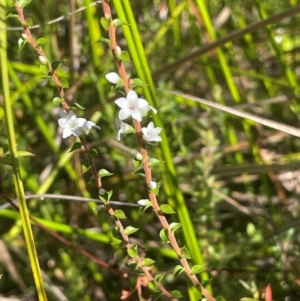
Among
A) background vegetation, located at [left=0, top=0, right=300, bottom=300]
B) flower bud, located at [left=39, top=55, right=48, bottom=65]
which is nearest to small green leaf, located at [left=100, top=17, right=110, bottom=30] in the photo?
flower bud, located at [left=39, top=55, right=48, bottom=65]

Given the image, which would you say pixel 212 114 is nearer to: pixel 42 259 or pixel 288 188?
pixel 288 188

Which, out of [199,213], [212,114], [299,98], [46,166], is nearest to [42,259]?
[46,166]

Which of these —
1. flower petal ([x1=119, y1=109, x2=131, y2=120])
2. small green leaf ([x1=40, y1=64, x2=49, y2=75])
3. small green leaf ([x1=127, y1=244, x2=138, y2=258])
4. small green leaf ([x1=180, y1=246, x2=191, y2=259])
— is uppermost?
small green leaf ([x1=40, y1=64, x2=49, y2=75])

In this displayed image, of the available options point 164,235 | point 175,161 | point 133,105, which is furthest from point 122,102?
point 175,161

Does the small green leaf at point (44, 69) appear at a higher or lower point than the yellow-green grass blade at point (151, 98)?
higher

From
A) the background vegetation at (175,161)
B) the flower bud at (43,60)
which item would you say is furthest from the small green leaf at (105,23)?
the background vegetation at (175,161)

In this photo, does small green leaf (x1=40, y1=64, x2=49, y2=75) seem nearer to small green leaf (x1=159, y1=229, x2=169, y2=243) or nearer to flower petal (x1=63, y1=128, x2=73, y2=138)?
flower petal (x1=63, y1=128, x2=73, y2=138)

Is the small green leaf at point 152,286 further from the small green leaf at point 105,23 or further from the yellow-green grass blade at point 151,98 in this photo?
the small green leaf at point 105,23

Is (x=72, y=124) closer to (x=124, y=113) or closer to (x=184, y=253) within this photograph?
(x=124, y=113)

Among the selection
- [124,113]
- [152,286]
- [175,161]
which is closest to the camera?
[124,113]
